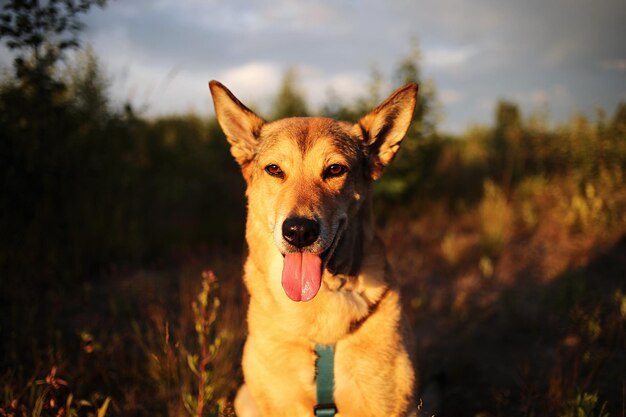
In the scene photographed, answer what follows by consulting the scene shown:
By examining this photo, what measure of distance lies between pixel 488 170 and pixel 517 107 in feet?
6.00

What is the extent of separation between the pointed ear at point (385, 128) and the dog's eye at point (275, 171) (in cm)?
69

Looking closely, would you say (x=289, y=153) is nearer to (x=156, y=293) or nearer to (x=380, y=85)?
(x=156, y=293)

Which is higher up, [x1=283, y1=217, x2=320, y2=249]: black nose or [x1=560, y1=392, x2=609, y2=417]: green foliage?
[x1=283, y1=217, x2=320, y2=249]: black nose

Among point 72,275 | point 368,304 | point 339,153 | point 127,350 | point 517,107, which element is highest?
point 517,107

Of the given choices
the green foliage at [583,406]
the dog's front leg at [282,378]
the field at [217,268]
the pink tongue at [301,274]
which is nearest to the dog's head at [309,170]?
the pink tongue at [301,274]

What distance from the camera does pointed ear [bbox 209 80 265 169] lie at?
2.87 meters

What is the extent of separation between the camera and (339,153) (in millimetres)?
2664

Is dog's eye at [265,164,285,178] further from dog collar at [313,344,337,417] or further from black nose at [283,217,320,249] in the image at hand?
dog collar at [313,344,337,417]

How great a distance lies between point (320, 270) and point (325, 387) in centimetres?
73

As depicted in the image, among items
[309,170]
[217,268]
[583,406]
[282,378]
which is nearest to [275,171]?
[309,170]

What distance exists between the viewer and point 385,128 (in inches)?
116

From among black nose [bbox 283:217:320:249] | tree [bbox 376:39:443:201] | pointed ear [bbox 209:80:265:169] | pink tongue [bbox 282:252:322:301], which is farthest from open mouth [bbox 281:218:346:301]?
tree [bbox 376:39:443:201]

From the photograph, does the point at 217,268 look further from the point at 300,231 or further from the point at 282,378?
the point at 300,231

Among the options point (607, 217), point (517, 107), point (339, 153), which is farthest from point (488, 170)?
point (339, 153)
